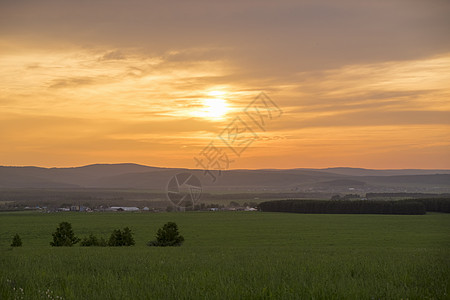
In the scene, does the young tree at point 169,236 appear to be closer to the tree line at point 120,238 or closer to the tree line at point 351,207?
the tree line at point 120,238

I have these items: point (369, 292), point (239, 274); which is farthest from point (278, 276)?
point (369, 292)

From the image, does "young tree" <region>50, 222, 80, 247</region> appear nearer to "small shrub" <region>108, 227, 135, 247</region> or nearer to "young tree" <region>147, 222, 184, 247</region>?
"small shrub" <region>108, 227, 135, 247</region>

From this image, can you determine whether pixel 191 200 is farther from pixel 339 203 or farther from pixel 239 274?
pixel 239 274

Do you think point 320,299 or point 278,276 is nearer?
point 320,299

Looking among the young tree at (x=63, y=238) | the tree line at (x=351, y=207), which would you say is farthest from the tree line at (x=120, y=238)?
the tree line at (x=351, y=207)

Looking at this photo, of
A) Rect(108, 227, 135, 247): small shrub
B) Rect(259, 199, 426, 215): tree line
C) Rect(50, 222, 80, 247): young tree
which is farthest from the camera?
Rect(259, 199, 426, 215): tree line

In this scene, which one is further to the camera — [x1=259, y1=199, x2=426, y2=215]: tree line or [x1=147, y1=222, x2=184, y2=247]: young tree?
[x1=259, y1=199, x2=426, y2=215]: tree line

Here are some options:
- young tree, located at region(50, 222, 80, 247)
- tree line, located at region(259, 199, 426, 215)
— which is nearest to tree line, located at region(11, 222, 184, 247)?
young tree, located at region(50, 222, 80, 247)

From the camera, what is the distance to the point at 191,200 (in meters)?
190

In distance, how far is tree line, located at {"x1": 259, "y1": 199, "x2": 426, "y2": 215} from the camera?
4898 inches

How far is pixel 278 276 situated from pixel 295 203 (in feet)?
451

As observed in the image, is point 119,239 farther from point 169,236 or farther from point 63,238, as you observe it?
point 63,238

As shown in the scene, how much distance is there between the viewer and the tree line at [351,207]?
4898 inches

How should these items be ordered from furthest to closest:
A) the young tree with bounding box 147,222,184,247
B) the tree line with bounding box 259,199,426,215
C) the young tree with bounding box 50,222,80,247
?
1. the tree line with bounding box 259,199,426,215
2. the young tree with bounding box 50,222,80,247
3. the young tree with bounding box 147,222,184,247
